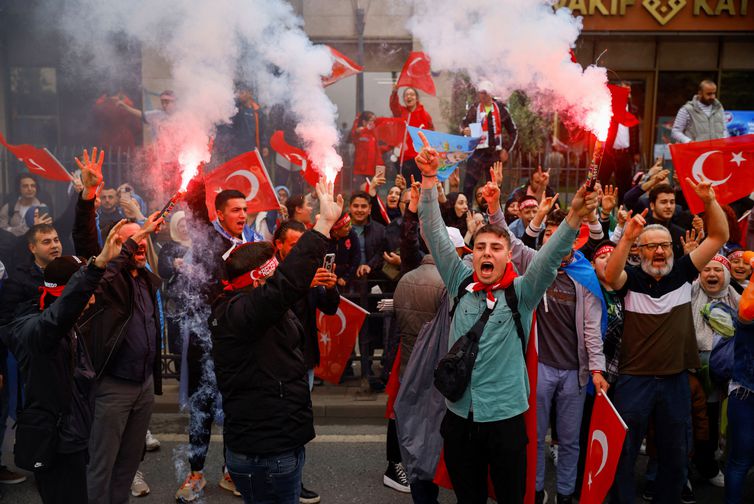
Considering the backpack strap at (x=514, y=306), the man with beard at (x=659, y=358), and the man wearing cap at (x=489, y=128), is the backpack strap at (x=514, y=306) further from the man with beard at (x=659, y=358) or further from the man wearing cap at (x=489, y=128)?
the man wearing cap at (x=489, y=128)

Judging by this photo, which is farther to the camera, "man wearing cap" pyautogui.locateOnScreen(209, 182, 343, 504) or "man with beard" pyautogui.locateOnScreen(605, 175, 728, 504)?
"man with beard" pyautogui.locateOnScreen(605, 175, 728, 504)

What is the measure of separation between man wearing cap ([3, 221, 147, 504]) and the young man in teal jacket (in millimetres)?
1840

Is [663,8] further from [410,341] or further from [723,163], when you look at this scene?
[410,341]

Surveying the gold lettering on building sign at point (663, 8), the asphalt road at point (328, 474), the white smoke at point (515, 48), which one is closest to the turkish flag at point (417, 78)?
the white smoke at point (515, 48)

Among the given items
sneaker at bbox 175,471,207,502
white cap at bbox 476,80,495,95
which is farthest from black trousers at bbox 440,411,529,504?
white cap at bbox 476,80,495,95

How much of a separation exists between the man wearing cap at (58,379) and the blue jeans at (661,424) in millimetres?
3158

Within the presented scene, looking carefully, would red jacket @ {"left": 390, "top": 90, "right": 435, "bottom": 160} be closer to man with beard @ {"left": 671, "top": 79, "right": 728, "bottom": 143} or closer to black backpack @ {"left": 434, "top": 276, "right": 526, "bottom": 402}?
man with beard @ {"left": 671, "top": 79, "right": 728, "bottom": 143}

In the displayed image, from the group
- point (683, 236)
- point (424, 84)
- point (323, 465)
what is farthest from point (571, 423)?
point (424, 84)

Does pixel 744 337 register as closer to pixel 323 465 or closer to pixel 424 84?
pixel 323 465

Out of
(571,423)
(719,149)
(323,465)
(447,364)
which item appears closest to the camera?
(447,364)

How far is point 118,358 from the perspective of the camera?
447cm

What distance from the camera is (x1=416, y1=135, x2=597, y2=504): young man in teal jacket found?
12.5 ft

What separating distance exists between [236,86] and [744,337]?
5.33 metres

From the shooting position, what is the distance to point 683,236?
713 centimetres
